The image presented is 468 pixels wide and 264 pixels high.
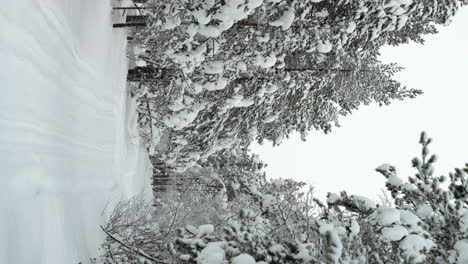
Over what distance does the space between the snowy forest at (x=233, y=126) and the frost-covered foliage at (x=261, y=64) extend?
4cm

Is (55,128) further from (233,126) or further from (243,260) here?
(233,126)

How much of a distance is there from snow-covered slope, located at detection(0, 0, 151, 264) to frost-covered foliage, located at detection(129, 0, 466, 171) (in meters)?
1.40

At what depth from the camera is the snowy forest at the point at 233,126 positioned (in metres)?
3.81

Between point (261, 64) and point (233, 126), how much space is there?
5.14 metres

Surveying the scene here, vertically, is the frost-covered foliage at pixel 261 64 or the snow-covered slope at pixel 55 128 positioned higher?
the frost-covered foliage at pixel 261 64

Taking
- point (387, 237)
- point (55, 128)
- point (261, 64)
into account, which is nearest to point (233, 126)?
point (261, 64)

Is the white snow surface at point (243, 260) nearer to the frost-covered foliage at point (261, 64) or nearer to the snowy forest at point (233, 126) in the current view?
the snowy forest at point (233, 126)

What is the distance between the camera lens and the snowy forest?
3.81m

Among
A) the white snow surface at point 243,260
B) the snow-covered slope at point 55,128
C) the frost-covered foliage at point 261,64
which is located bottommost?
the white snow surface at point 243,260

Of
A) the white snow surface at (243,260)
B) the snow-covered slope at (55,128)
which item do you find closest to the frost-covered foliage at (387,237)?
the white snow surface at (243,260)

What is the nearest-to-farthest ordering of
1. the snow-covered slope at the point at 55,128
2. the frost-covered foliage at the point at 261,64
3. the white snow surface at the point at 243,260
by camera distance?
the white snow surface at the point at 243,260
the snow-covered slope at the point at 55,128
the frost-covered foliage at the point at 261,64

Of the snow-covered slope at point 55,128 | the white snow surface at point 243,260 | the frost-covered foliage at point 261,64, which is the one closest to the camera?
the white snow surface at point 243,260

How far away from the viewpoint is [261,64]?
10125 mm

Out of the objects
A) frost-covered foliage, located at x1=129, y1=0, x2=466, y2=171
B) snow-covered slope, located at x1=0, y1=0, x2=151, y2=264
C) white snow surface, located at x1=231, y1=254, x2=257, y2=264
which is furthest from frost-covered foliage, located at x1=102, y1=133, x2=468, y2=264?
frost-covered foliage, located at x1=129, y1=0, x2=466, y2=171
